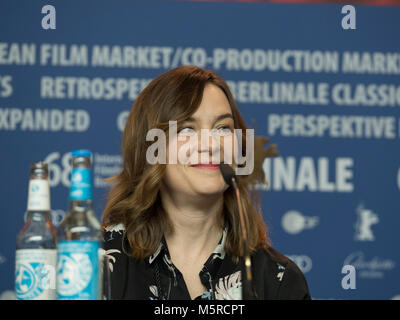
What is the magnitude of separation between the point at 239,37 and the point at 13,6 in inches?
Answer: 41.0

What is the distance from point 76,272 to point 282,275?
762mm

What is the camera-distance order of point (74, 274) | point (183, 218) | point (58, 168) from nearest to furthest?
point (74, 274) < point (183, 218) < point (58, 168)

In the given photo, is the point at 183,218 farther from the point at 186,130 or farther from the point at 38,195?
the point at 38,195

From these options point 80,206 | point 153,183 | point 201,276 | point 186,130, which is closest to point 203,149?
point 186,130

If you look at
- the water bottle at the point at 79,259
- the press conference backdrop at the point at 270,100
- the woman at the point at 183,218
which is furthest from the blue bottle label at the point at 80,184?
the press conference backdrop at the point at 270,100

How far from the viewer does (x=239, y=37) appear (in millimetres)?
2814

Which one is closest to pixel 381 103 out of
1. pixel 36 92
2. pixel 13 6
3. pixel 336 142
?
pixel 336 142

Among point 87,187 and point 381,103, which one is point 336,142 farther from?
point 87,187

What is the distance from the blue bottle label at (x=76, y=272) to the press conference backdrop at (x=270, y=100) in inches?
72.3

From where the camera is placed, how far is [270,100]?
2.78 m

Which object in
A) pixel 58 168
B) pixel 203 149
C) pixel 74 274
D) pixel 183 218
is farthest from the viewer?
pixel 58 168

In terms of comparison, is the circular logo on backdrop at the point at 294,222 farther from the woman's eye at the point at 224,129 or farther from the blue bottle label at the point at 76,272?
the blue bottle label at the point at 76,272

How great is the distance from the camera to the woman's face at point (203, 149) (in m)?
1.43
